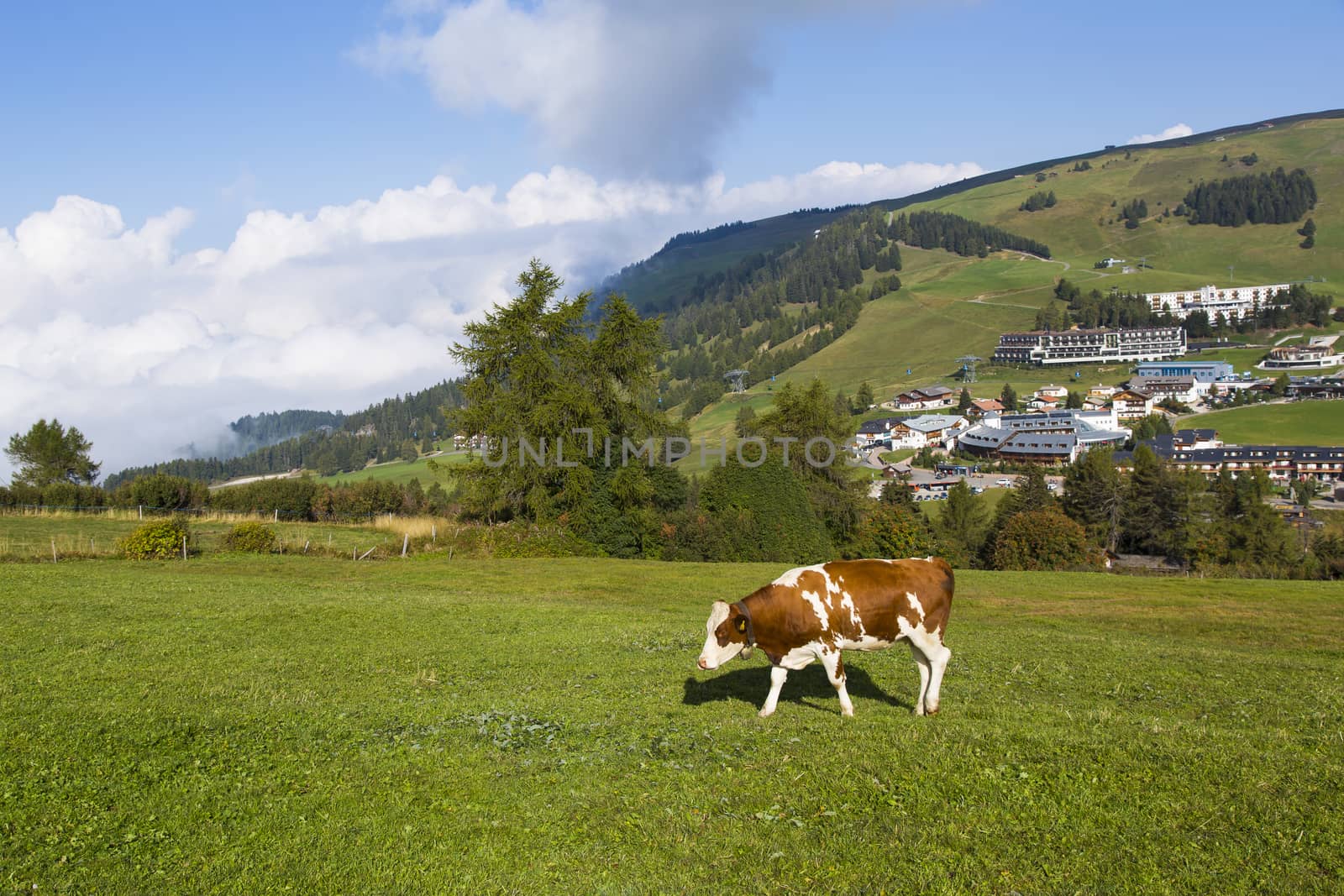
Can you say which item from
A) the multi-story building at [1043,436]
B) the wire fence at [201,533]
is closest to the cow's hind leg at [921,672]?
the wire fence at [201,533]

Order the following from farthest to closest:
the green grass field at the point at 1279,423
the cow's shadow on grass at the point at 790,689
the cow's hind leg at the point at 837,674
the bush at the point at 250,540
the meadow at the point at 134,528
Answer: the green grass field at the point at 1279,423
the bush at the point at 250,540
the meadow at the point at 134,528
the cow's shadow on grass at the point at 790,689
the cow's hind leg at the point at 837,674

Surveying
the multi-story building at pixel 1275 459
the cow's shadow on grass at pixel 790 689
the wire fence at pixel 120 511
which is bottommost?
the multi-story building at pixel 1275 459

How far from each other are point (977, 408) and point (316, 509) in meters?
163

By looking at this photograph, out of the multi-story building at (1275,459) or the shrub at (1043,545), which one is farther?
the multi-story building at (1275,459)

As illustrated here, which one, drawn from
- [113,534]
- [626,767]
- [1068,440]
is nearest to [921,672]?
[626,767]

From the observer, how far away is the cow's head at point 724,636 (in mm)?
12172

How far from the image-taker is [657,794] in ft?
29.7

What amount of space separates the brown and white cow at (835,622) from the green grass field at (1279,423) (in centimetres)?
17620

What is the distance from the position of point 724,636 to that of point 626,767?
2766 millimetres

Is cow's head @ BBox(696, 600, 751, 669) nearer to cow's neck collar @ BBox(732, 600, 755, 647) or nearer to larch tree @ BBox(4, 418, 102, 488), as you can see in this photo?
cow's neck collar @ BBox(732, 600, 755, 647)

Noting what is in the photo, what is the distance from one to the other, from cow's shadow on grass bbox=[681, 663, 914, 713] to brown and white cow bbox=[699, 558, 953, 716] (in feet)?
3.14

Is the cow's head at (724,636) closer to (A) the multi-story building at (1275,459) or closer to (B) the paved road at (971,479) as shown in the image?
(B) the paved road at (971,479)

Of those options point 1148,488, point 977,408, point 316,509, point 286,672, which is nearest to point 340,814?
point 286,672

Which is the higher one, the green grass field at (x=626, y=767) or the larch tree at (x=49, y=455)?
the larch tree at (x=49, y=455)
